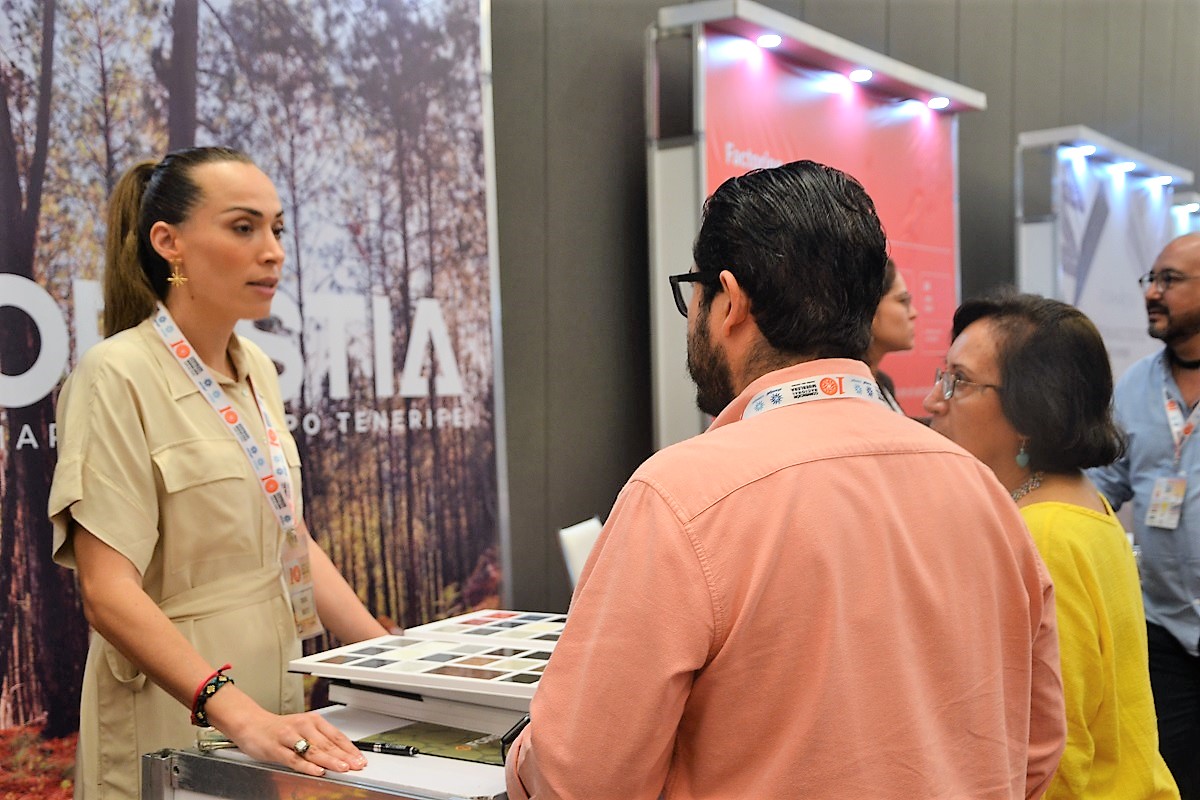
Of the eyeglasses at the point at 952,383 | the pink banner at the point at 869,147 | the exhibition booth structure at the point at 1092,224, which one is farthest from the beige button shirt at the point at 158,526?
the exhibition booth structure at the point at 1092,224

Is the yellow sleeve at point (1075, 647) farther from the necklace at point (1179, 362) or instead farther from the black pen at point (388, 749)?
the necklace at point (1179, 362)

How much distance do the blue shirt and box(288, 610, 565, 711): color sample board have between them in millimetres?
1945

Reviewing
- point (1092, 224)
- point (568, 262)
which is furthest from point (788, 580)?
point (1092, 224)

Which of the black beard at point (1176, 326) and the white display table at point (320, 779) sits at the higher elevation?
the black beard at point (1176, 326)

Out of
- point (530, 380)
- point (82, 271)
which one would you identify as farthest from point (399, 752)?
point (530, 380)

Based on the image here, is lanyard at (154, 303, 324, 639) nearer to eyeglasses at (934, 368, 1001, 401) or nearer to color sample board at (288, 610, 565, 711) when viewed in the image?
color sample board at (288, 610, 565, 711)

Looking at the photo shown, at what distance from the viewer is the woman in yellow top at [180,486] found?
1.72m

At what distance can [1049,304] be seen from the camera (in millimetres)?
2006

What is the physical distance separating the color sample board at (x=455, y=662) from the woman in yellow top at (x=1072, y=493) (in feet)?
2.59

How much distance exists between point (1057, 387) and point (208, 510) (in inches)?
55.7

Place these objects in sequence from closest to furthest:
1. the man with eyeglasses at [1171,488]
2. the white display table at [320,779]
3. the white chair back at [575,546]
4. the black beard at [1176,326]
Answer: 1. the white display table at [320,779]
2. the white chair back at [575,546]
3. the man with eyeglasses at [1171,488]
4. the black beard at [1176,326]

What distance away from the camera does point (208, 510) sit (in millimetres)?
1849

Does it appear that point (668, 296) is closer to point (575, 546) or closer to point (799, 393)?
point (575, 546)

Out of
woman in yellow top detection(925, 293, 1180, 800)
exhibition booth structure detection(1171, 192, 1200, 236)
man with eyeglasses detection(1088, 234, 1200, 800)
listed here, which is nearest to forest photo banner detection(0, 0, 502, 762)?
woman in yellow top detection(925, 293, 1180, 800)
